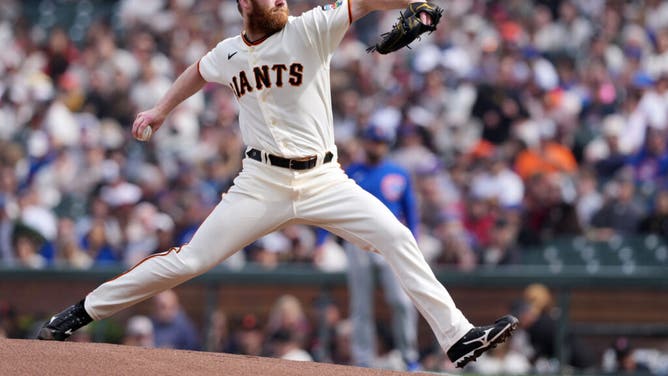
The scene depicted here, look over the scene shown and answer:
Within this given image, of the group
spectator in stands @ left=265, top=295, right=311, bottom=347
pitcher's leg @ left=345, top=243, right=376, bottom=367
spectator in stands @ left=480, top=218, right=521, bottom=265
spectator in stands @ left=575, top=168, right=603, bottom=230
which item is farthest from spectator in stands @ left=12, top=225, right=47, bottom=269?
spectator in stands @ left=575, top=168, right=603, bottom=230

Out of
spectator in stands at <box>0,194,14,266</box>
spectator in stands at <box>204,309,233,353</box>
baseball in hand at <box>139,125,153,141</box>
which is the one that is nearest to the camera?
baseball in hand at <box>139,125,153,141</box>

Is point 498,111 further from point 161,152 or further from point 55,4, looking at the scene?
point 55,4

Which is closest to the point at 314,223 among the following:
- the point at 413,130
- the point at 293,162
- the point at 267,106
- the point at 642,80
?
the point at 293,162

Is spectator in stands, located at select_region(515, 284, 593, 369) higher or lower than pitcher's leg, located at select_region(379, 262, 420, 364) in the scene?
lower

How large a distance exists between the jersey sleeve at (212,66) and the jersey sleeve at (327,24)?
0.55m

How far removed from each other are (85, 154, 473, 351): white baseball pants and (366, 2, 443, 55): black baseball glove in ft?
2.68

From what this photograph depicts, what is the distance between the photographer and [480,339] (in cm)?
580

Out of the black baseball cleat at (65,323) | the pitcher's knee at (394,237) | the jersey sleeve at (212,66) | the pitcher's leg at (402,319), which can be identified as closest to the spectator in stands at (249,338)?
the pitcher's leg at (402,319)

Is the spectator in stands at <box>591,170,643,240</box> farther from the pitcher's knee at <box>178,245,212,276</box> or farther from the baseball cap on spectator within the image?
the pitcher's knee at <box>178,245,212,276</box>

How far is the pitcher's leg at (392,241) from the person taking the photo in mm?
5824

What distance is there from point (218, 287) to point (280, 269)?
0.61 meters

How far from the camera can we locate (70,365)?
5.68 meters

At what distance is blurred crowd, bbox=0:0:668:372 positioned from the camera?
1127cm

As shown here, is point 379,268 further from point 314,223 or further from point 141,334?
point 314,223
